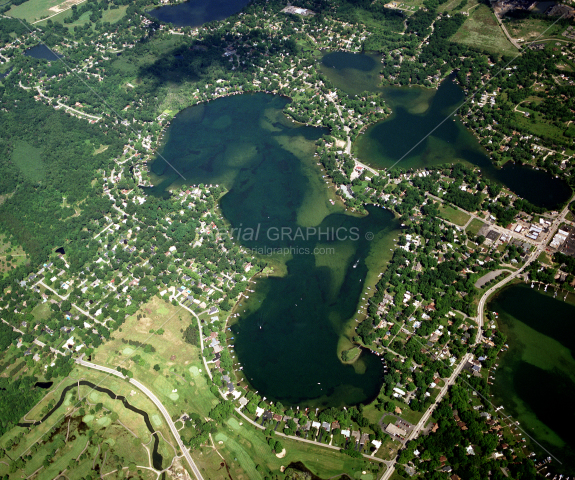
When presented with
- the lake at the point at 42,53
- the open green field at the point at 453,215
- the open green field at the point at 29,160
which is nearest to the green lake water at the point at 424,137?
the open green field at the point at 453,215

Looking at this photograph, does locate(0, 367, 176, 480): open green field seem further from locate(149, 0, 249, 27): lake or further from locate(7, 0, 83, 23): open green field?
locate(7, 0, 83, 23): open green field

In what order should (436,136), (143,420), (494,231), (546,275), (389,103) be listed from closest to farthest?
(143,420) < (546,275) < (494,231) < (436,136) < (389,103)

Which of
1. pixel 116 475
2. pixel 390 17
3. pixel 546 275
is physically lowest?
pixel 116 475

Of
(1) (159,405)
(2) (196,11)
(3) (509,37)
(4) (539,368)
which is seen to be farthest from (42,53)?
(4) (539,368)

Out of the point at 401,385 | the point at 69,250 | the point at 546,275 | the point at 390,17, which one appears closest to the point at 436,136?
the point at 546,275

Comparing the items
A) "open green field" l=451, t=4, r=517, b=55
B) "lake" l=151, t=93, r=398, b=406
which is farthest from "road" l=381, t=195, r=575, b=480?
"open green field" l=451, t=4, r=517, b=55

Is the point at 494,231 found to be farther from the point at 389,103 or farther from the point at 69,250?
the point at 69,250
